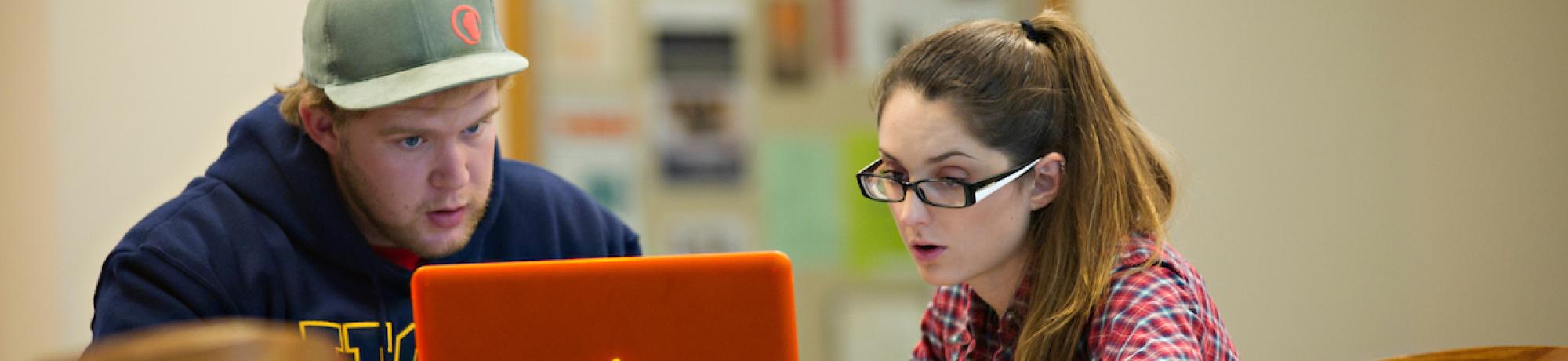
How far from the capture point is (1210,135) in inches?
106

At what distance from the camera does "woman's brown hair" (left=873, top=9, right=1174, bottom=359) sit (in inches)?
53.6

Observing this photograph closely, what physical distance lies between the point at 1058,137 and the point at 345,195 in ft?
3.04

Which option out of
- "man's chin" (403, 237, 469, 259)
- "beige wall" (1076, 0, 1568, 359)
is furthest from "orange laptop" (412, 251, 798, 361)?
"beige wall" (1076, 0, 1568, 359)

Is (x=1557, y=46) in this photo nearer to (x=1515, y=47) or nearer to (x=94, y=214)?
(x=1515, y=47)

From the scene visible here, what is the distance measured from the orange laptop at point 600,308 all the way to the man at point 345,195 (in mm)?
451

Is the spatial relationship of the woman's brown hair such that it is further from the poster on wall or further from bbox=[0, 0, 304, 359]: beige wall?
bbox=[0, 0, 304, 359]: beige wall

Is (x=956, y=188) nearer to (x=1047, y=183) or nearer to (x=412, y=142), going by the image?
(x=1047, y=183)

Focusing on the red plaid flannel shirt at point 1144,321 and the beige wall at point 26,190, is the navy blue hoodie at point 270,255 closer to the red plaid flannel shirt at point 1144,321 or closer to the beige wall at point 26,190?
the red plaid flannel shirt at point 1144,321

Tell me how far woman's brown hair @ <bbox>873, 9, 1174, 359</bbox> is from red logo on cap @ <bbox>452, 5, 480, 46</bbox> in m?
0.55

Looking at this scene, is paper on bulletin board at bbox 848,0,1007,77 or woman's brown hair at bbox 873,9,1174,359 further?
paper on bulletin board at bbox 848,0,1007,77

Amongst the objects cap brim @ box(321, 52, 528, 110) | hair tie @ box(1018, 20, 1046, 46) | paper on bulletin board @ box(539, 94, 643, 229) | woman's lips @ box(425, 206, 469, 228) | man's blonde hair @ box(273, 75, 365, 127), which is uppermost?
hair tie @ box(1018, 20, 1046, 46)

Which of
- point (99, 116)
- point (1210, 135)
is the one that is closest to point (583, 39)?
point (99, 116)

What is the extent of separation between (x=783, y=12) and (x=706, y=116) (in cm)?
28

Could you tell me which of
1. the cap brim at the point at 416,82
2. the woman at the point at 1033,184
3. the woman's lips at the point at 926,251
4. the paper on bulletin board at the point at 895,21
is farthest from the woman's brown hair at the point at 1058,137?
the paper on bulletin board at the point at 895,21
